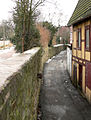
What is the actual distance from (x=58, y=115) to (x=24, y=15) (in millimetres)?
9269

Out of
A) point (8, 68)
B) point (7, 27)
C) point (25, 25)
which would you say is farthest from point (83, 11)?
point (7, 27)

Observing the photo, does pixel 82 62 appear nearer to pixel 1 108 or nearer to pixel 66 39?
pixel 1 108

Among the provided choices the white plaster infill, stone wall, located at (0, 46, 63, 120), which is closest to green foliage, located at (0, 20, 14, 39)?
the white plaster infill

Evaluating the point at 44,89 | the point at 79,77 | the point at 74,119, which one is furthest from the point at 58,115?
the point at 79,77

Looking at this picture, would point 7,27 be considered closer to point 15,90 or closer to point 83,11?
point 83,11

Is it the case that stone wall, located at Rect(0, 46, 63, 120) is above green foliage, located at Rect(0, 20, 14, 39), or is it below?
below

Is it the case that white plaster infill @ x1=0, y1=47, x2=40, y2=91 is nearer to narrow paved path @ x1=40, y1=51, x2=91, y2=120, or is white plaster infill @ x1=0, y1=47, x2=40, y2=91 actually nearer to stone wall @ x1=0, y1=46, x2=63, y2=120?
stone wall @ x1=0, y1=46, x2=63, y2=120

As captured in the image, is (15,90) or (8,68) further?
(8,68)

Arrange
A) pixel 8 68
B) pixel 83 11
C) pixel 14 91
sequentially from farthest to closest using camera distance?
1. pixel 83 11
2. pixel 8 68
3. pixel 14 91

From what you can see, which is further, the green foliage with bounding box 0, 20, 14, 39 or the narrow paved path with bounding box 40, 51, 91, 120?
the green foliage with bounding box 0, 20, 14, 39

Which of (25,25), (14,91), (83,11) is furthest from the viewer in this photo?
(25,25)

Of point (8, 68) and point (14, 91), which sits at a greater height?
point (8, 68)

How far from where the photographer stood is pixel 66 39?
49.8 metres

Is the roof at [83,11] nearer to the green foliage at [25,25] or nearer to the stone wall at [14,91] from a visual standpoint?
the green foliage at [25,25]
